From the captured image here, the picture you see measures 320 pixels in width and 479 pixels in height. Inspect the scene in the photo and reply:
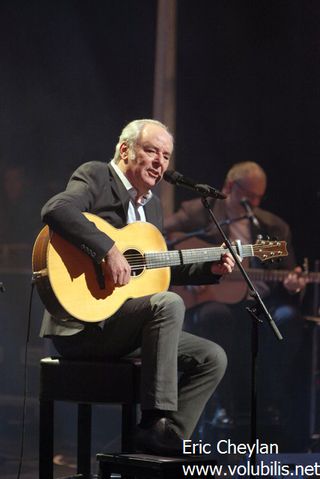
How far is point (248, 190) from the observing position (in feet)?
23.5

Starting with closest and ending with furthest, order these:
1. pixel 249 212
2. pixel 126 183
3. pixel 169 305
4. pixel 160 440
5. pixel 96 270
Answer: pixel 160 440, pixel 169 305, pixel 96 270, pixel 126 183, pixel 249 212

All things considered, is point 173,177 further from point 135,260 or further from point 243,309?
point 243,309

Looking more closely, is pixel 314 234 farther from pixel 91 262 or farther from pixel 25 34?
pixel 91 262

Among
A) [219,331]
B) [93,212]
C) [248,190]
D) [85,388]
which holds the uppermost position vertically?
[248,190]

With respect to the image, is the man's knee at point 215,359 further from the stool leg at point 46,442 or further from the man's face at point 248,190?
the man's face at point 248,190

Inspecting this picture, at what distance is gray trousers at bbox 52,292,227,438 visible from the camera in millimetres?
4086

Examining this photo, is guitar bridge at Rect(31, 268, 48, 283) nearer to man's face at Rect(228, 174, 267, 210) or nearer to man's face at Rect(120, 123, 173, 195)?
man's face at Rect(120, 123, 173, 195)

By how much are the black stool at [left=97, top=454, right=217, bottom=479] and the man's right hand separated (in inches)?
30.2

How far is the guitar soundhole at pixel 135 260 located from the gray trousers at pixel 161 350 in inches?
7.4

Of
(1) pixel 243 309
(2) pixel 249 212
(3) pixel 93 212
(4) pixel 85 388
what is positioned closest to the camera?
(4) pixel 85 388

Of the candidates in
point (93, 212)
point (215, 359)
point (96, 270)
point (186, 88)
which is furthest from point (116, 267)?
point (186, 88)

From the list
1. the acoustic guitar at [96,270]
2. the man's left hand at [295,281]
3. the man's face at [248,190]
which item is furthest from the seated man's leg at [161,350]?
the man's face at [248,190]

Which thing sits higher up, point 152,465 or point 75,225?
point 75,225

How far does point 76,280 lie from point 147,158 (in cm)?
74
